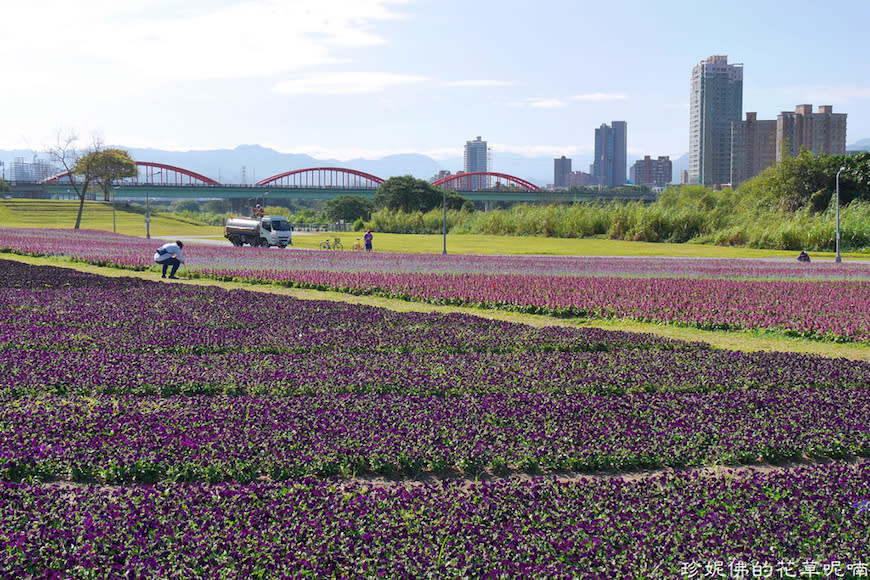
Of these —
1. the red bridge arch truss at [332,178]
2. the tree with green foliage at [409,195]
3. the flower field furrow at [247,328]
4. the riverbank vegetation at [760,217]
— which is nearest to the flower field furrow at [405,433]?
the flower field furrow at [247,328]

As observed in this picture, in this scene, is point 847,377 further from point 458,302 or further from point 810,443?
point 458,302

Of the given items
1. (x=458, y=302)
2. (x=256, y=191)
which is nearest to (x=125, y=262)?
(x=458, y=302)

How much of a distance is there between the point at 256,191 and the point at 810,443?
467 ft

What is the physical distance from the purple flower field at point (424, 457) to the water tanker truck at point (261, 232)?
32.5 metres

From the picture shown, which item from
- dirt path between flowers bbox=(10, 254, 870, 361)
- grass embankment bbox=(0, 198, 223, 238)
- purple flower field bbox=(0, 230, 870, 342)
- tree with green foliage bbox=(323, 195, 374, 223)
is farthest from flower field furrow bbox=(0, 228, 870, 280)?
tree with green foliage bbox=(323, 195, 374, 223)

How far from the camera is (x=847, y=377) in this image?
36.1 feet

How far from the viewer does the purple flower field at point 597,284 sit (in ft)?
55.9

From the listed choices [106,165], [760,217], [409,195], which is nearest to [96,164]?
[106,165]

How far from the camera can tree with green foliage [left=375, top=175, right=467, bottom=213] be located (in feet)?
327

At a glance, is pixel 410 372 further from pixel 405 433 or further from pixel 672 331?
A: pixel 672 331

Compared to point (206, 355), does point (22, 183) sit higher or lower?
higher

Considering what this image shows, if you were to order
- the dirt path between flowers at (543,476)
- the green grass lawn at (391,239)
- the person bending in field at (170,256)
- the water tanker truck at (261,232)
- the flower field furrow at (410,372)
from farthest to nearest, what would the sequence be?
the water tanker truck at (261,232) < the green grass lawn at (391,239) < the person bending in field at (170,256) < the flower field furrow at (410,372) < the dirt path between flowers at (543,476)

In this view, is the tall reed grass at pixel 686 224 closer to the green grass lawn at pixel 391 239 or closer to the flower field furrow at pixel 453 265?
the green grass lawn at pixel 391 239

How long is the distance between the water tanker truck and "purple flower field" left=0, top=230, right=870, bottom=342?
393 inches
